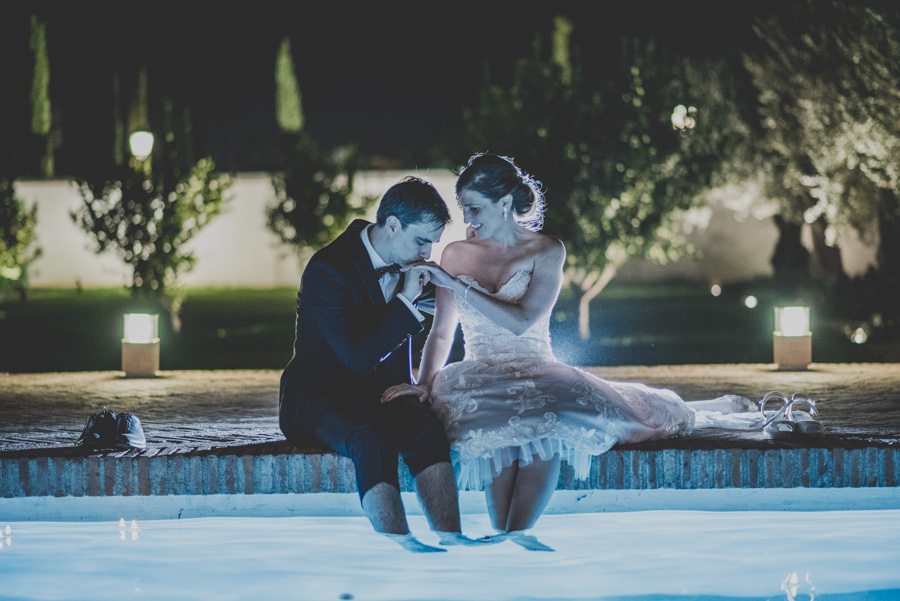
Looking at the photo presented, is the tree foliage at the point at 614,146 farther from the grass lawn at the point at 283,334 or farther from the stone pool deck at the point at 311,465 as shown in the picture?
the stone pool deck at the point at 311,465

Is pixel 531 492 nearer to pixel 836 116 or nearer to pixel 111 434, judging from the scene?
pixel 111 434

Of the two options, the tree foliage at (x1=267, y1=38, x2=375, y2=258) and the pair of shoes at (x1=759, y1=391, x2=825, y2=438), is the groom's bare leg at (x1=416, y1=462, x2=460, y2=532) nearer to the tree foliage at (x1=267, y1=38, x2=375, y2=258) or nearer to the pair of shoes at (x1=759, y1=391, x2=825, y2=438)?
the pair of shoes at (x1=759, y1=391, x2=825, y2=438)

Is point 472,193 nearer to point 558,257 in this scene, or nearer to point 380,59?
point 558,257

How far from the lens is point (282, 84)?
121 ft

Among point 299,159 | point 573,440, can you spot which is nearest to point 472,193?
point 573,440

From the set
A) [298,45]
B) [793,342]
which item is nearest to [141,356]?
[793,342]

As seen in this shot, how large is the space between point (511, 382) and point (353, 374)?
70 centimetres

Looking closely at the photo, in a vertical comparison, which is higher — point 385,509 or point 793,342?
point 793,342

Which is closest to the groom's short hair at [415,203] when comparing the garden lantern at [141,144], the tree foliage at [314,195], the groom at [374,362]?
the groom at [374,362]

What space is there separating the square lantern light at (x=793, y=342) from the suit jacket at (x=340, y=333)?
5.30 metres

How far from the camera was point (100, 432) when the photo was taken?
474 centimetres

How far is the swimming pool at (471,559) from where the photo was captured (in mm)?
3893

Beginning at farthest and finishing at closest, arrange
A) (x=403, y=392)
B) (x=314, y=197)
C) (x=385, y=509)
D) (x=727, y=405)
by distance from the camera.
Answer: (x=314, y=197) → (x=727, y=405) → (x=403, y=392) → (x=385, y=509)

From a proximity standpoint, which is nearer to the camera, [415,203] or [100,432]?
[415,203]
